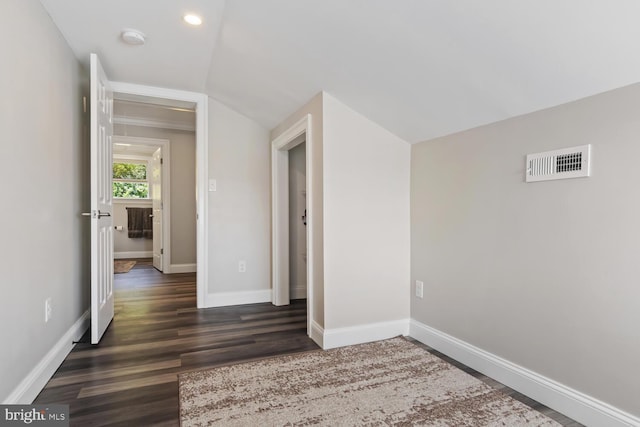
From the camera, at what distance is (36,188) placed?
1.78m

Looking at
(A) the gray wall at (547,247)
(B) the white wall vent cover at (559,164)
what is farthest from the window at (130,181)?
(B) the white wall vent cover at (559,164)

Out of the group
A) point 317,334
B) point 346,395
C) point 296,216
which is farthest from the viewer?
point 296,216

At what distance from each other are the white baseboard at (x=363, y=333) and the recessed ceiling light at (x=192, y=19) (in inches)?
84.6

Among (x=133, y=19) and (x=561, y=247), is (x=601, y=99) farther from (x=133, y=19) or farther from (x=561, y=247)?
(x=133, y=19)

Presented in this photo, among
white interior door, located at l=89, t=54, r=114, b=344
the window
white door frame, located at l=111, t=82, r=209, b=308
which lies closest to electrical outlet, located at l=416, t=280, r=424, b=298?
white door frame, located at l=111, t=82, r=209, b=308

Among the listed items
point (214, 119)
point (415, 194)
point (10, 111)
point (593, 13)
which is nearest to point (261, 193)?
point (214, 119)

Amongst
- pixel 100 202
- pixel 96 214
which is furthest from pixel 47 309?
pixel 100 202

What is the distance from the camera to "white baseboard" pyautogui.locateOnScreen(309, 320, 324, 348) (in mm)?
2367

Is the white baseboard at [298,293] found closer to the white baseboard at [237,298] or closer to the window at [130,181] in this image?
the white baseboard at [237,298]

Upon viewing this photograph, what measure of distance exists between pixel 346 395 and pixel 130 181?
7340mm

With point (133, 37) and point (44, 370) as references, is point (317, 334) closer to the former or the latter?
point (44, 370)

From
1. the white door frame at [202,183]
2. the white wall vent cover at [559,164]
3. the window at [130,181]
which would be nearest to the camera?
the white wall vent cover at [559,164]

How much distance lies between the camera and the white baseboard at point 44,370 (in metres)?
1.53

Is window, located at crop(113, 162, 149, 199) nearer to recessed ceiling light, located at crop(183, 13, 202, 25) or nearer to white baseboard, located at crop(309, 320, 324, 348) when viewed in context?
recessed ceiling light, located at crop(183, 13, 202, 25)
